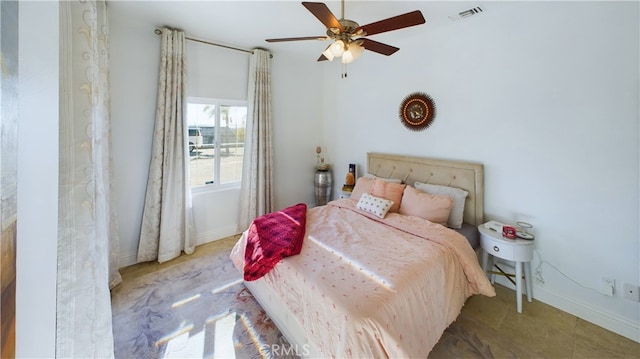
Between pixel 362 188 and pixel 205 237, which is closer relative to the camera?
pixel 362 188

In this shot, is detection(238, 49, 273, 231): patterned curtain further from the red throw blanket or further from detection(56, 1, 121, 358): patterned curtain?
detection(56, 1, 121, 358): patterned curtain

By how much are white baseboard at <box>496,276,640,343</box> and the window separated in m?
3.69

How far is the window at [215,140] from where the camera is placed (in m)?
3.30

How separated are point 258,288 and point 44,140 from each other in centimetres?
192

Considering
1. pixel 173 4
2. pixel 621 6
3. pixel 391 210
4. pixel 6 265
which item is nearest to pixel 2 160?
pixel 6 265

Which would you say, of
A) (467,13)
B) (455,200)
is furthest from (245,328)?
(467,13)

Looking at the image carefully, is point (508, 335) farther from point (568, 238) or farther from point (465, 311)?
point (568, 238)

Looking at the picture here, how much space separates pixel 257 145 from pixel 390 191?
6.35 ft

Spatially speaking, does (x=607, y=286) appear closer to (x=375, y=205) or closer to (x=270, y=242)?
(x=375, y=205)

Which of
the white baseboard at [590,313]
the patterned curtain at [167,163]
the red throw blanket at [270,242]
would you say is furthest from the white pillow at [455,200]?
the patterned curtain at [167,163]

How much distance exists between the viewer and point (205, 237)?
3443 mm

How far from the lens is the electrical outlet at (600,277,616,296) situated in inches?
78.9

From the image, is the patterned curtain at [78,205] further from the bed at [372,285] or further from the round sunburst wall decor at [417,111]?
the round sunburst wall decor at [417,111]

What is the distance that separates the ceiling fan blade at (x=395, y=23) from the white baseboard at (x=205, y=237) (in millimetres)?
3009
